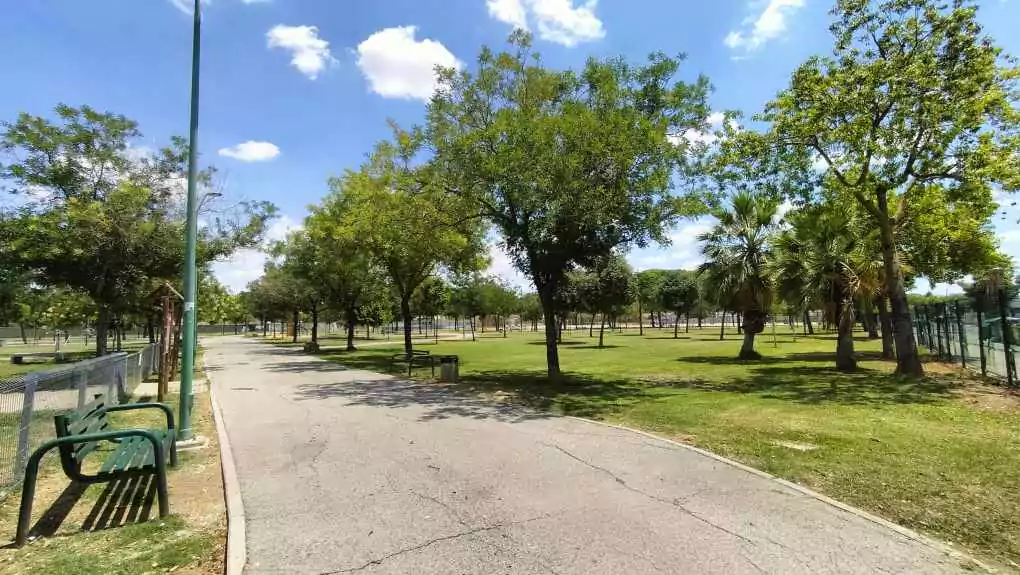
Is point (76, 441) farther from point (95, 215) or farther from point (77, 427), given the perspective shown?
point (95, 215)

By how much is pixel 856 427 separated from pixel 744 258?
53.1 feet

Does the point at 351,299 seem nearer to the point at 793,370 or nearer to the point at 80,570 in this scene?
the point at 793,370

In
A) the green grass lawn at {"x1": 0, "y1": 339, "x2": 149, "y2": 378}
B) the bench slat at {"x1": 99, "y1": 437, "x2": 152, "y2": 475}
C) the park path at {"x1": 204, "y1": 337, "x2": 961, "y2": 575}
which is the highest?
the bench slat at {"x1": 99, "y1": 437, "x2": 152, "y2": 475}

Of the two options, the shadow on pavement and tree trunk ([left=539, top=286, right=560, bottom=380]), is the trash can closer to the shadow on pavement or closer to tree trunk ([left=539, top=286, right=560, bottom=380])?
the shadow on pavement

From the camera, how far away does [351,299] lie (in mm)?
36438

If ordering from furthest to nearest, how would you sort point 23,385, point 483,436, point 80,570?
point 483,436 → point 23,385 → point 80,570

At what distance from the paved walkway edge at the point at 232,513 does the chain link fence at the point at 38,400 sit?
1885 mm

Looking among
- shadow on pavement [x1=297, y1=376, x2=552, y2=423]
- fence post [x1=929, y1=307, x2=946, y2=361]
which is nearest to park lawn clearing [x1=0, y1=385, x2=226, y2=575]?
shadow on pavement [x1=297, y1=376, x2=552, y2=423]

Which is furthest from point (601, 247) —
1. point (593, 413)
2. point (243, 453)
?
point (243, 453)

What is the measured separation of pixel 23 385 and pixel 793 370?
20.2 m

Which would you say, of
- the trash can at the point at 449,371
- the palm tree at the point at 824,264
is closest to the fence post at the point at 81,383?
the trash can at the point at 449,371

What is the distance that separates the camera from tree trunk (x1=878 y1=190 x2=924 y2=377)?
49.3 feet

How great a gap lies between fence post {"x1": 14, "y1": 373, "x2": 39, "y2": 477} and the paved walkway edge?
185 centimetres

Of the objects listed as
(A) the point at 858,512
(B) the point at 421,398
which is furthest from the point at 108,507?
(B) the point at 421,398
